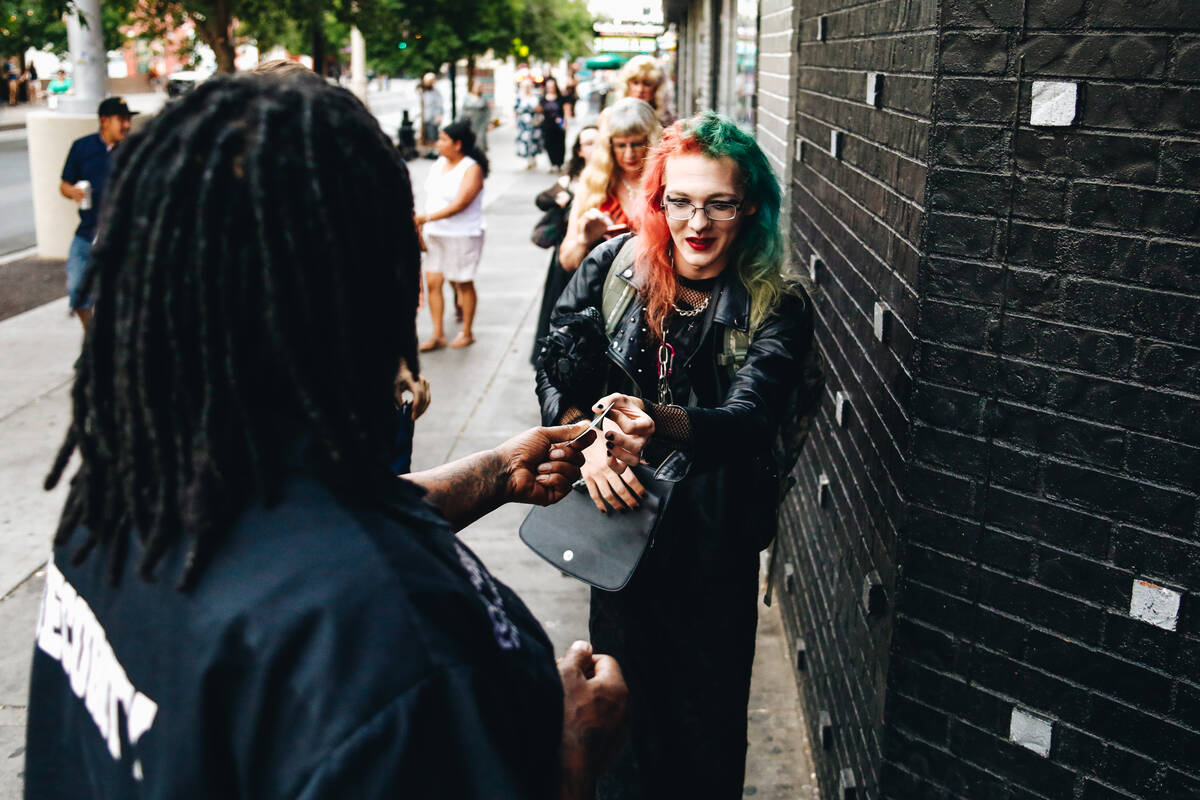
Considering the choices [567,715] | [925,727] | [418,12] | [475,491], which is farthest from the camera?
[418,12]

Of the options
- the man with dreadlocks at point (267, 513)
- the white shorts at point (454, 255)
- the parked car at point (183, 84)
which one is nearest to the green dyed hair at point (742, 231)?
the parked car at point (183, 84)

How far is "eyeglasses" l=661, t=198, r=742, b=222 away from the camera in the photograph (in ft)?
9.50

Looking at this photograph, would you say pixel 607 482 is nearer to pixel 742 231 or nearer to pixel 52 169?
pixel 742 231

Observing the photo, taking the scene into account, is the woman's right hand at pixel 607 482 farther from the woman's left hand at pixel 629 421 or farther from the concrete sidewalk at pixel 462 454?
the concrete sidewalk at pixel 462 454

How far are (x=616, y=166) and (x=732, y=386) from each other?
2.62m

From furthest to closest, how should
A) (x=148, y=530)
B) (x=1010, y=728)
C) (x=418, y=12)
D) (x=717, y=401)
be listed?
(x=418, y=12), (x=717, y=401), (x=1010, y=728), (x=148, y=530)

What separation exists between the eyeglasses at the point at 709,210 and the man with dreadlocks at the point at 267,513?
5.30 feet

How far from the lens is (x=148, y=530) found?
4.02 ft

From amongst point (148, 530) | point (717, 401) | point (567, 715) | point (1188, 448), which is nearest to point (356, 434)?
point (148, 530)

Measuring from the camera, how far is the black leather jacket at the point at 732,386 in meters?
2.78

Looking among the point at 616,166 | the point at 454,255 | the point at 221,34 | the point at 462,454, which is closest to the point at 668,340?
the point at 616,166

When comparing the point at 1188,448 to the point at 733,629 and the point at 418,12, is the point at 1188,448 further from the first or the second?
the point at 418,12

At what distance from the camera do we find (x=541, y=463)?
250 centimetres

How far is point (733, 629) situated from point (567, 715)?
1.66 metres
